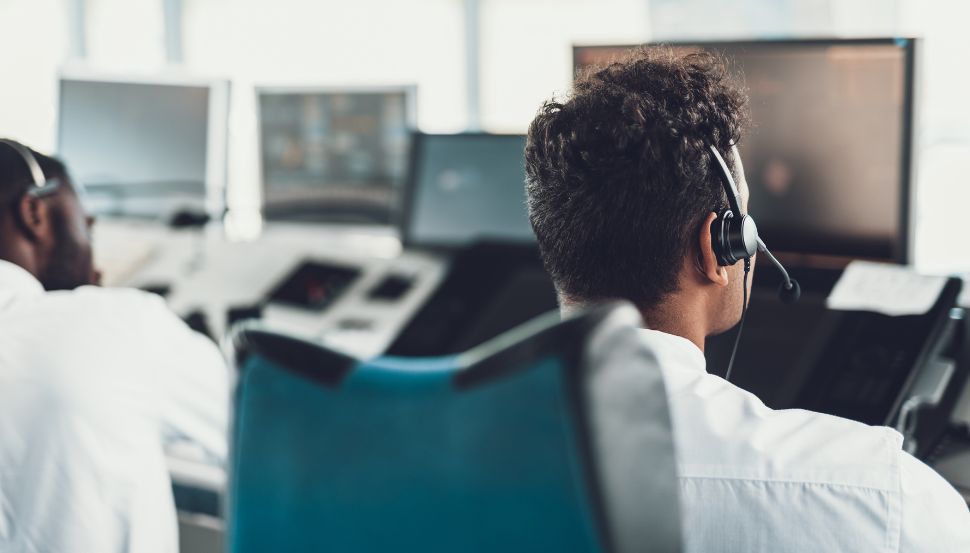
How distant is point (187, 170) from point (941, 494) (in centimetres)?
204

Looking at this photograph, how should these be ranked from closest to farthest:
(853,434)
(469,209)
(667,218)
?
(853,434), (667,218), (469,209)

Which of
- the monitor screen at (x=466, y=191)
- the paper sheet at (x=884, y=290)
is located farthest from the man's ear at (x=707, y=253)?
the monitor screen at (x=466, y=191)

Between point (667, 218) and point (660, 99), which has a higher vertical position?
point (660, 99)

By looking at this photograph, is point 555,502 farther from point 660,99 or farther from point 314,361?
point 660,99

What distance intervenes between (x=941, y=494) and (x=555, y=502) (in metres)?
0.40

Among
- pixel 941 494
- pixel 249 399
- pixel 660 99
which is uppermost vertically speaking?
pixel 660 99

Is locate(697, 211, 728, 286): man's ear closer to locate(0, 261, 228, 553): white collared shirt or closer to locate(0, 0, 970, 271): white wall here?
locate(0, 261, 228, 553): white collared shirt

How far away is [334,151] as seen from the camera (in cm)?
244

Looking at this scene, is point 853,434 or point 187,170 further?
point 187,170

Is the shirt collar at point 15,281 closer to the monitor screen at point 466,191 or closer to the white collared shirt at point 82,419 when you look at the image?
the white collared shirt at point 82,419

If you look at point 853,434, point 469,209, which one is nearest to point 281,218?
point 469,209

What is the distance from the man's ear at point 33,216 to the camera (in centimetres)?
131

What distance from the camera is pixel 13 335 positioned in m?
1.15

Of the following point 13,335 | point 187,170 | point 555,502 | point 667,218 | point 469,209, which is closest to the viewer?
point 555,502
